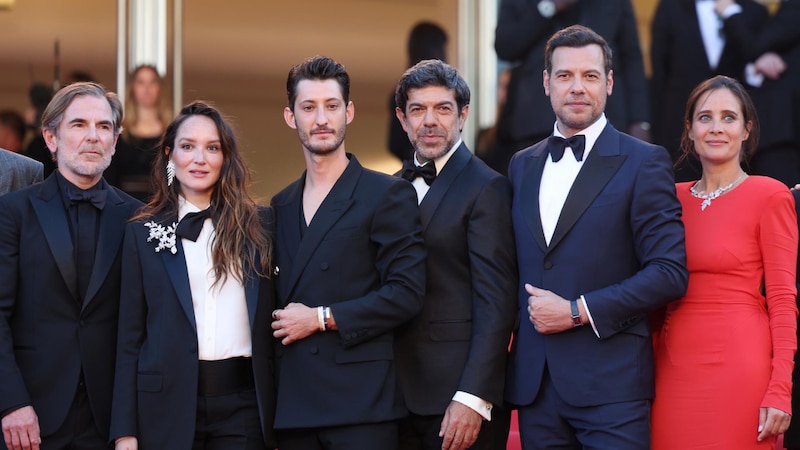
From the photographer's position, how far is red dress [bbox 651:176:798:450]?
3.54 metres

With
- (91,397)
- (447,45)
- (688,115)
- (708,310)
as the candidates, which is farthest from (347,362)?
(447,45)

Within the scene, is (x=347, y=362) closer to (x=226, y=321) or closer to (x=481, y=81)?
(x=226, y=321)

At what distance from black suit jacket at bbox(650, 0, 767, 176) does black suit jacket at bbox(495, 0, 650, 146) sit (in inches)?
7.3

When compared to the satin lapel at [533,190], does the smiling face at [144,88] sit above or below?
above

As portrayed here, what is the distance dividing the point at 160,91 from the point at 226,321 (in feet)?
10.8

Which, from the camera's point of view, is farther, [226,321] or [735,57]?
[735,57]

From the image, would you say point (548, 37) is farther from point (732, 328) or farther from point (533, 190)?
point (732, 328)

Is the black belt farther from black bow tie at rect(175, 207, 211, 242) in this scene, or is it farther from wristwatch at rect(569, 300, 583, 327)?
wristwatch at rect(569, 300, 583, 327)

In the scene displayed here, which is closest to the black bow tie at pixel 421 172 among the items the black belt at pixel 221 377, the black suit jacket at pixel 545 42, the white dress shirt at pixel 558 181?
the white dress shirt at pixel 558 181

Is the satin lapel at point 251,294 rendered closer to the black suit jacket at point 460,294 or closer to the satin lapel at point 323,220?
the satin lapel at point 323,220

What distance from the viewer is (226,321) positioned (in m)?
3.62

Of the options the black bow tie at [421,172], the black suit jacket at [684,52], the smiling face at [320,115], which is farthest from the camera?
the black suit jacket at [684,52]

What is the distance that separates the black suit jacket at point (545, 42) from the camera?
6.34 meters

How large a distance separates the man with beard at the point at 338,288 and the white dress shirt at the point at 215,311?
12cm
